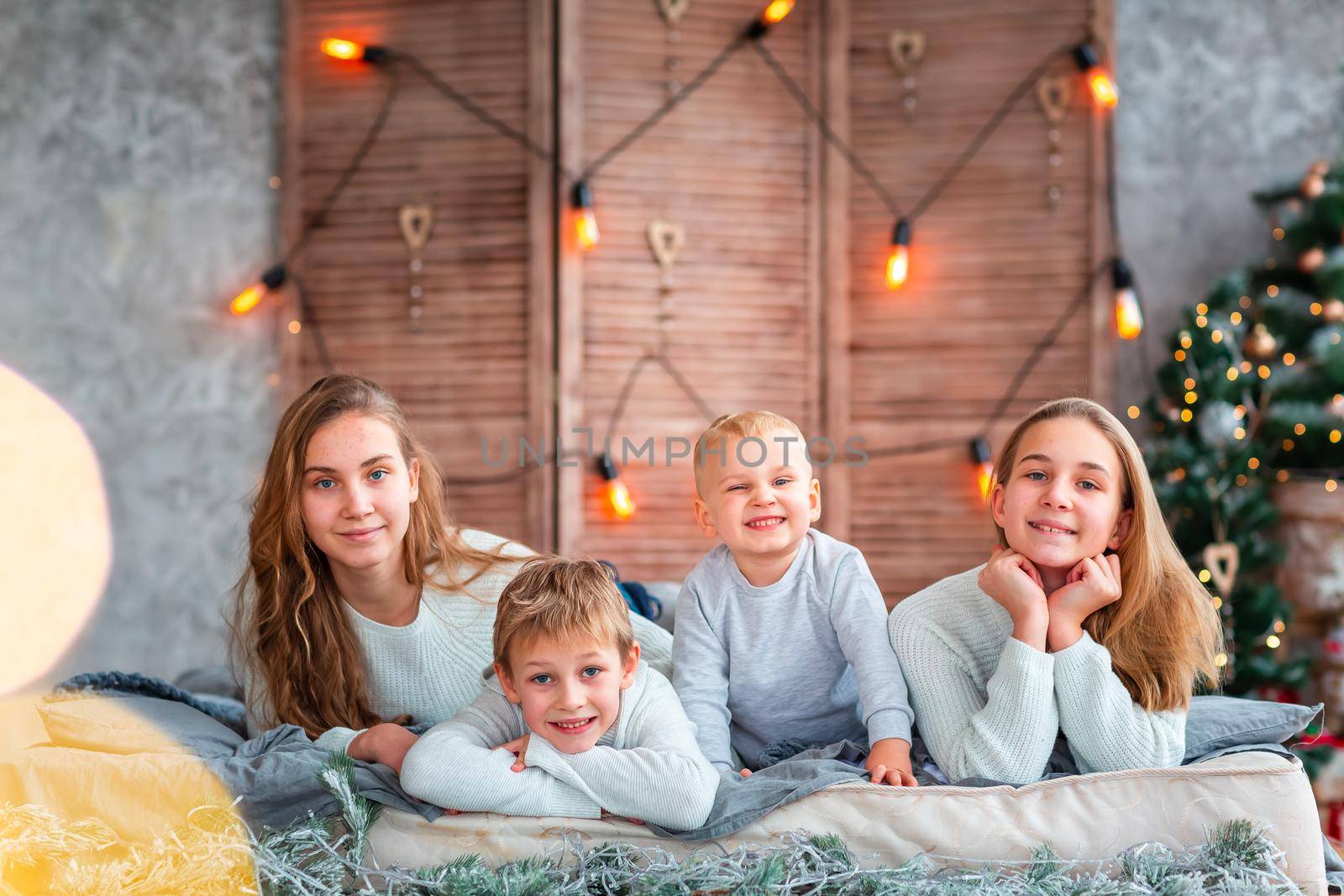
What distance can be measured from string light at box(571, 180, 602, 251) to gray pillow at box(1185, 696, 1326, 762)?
202 cm

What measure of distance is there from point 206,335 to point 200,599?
31.1 inches

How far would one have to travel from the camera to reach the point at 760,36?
3.12m

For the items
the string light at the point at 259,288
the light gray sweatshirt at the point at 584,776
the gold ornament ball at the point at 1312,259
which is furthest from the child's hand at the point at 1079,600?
the string light at the point at 259,288

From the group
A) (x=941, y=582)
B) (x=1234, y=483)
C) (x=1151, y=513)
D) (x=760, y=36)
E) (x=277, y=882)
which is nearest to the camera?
(x=277, y=882)

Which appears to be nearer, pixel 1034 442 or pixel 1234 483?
pixel 1034 442

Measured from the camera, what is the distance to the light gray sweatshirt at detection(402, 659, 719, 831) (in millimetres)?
1239

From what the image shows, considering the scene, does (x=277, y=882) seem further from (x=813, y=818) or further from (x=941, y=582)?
(x=941, y=582)

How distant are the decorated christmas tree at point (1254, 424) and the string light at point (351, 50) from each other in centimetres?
236

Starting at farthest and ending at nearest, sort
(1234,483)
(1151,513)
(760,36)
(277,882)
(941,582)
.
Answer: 1. (760,36)
2. (1234,483)
3. (941,582)
4. (1151,513)
5. (277,882)

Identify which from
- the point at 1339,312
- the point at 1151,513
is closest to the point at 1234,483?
the point at 1339,312

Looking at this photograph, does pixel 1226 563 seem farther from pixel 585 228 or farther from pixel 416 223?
pixel 416 223

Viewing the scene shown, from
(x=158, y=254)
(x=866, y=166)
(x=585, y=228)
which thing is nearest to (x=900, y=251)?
(x=866, y=166)

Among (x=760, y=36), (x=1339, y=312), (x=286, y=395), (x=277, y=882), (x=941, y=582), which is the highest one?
(x=760, y=36)

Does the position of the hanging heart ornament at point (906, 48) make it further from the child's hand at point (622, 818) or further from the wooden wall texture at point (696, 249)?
the child's hand at point (622, 818)
